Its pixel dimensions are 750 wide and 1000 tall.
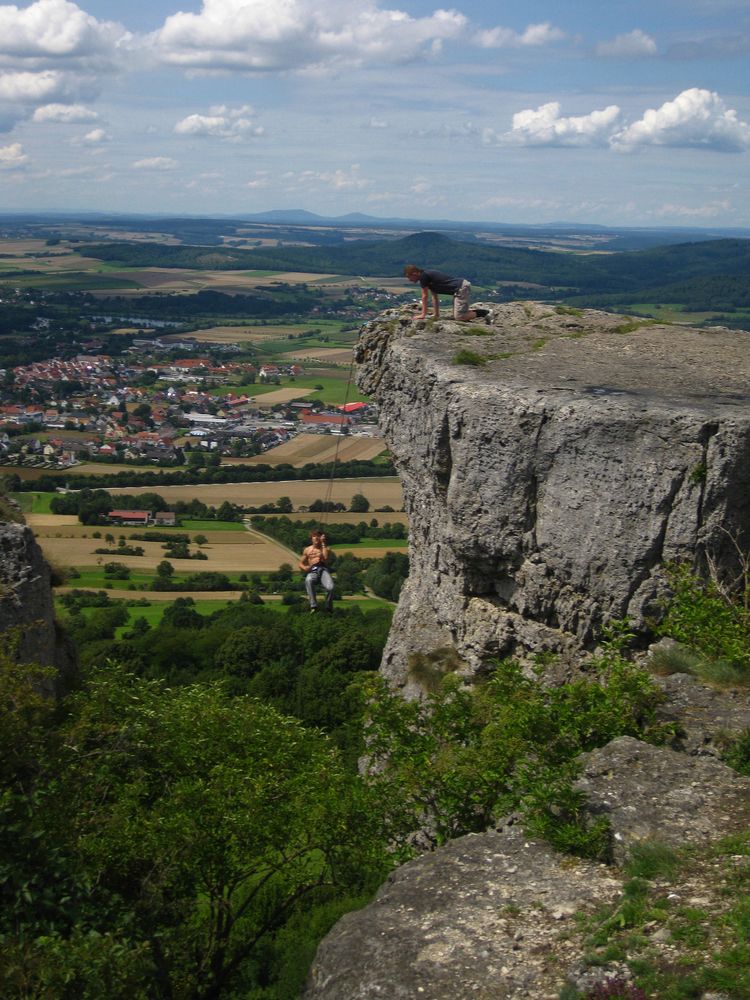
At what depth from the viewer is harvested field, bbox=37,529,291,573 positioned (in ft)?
147

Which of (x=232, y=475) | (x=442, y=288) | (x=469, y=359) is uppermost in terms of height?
(x=442, y=288)

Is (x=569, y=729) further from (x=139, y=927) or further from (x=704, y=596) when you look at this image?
(x=139, y=927)

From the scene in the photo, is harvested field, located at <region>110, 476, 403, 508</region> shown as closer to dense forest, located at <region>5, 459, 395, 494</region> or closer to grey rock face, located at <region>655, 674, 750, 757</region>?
dense forest, located at <region>5, 459, 395, 494</region>

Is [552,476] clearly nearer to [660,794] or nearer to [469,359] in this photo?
[469,359]

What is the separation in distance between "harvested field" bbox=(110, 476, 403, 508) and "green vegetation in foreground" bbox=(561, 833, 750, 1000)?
4714cm

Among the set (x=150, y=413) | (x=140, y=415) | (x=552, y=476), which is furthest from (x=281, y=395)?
(x=552, y=476)

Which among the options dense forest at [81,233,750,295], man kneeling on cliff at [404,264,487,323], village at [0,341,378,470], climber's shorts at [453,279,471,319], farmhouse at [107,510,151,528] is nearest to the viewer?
man kneeling on cliff at [404,264,487,323]

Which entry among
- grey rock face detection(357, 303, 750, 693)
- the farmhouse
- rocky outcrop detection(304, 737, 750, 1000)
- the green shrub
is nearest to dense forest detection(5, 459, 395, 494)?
the farmhouse

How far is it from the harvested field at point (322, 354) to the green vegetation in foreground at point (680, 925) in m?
96.8

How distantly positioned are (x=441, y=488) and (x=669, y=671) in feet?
16.8

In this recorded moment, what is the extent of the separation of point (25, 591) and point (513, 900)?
9816mm

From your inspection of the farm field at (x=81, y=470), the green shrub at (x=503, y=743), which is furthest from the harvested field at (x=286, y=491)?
the green shrub at (x=503, y=743)

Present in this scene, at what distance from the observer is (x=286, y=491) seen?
57.8 meters

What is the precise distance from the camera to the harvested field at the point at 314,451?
6500 centimetres
